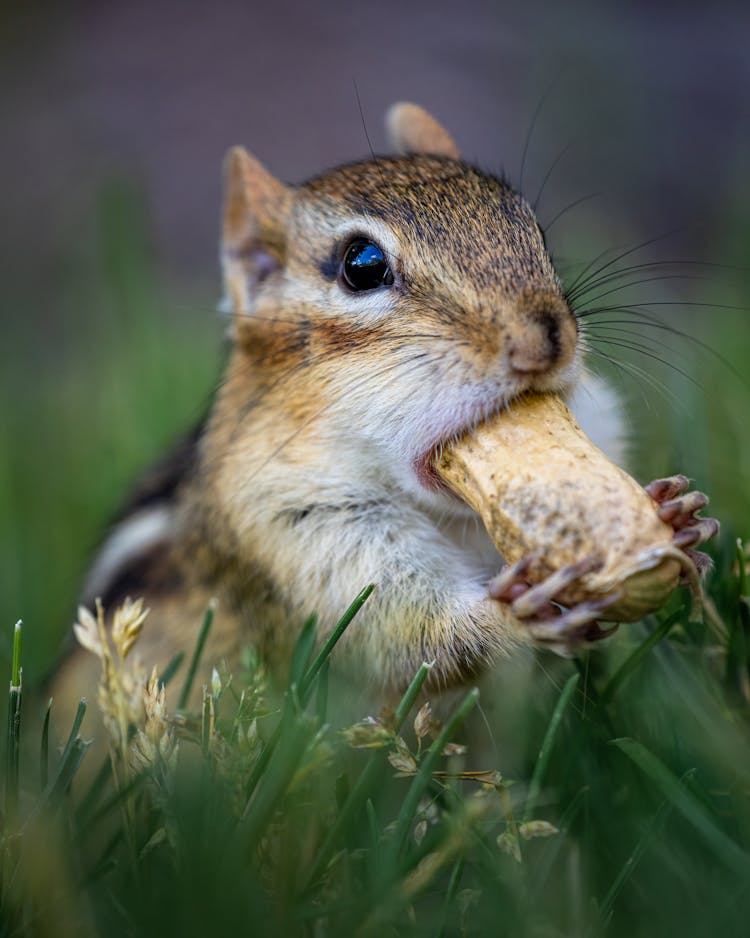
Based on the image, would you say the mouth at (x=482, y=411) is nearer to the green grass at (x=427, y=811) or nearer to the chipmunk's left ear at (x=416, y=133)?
the green grass at (x=427, y=811)

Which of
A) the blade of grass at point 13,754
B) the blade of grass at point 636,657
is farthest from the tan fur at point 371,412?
the blade of grass at point 13,754

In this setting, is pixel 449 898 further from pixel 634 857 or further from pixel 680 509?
pixel 680 509

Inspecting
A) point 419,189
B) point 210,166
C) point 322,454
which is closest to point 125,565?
point 322,454

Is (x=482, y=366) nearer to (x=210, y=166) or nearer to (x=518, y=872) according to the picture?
(x=518, y=872)

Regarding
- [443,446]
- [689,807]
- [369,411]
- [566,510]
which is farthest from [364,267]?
[689,807]

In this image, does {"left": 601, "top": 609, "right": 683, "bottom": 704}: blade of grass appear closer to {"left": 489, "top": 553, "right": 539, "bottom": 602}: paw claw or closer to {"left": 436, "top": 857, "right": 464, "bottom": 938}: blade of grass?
{"left": 489, "top": 553, "right": 539, "bottom": 602}: paw claw

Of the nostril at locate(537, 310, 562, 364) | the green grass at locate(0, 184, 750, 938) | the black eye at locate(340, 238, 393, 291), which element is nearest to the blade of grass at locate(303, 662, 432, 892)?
the green grass at locate(0, 184, 750, 938)

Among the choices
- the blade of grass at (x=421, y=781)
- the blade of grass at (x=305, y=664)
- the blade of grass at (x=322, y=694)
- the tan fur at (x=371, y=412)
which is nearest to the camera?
the blade of grass at (x=421, y=781)
